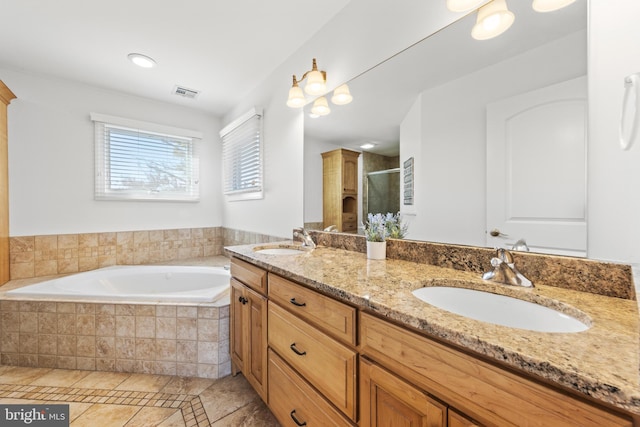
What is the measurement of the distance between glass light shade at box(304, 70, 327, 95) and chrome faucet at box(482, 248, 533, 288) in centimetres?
140

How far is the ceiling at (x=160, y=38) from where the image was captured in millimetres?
1572

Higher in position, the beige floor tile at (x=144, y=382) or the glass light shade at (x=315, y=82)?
the glass light shade at (x=315, y=82)

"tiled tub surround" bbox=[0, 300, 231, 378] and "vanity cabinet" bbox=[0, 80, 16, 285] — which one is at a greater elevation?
"vanity cabinet" bbox=[0, 80, 16, 285]

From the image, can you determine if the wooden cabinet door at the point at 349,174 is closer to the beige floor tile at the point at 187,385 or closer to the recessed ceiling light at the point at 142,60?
the beige floor tile at the point at 187,385

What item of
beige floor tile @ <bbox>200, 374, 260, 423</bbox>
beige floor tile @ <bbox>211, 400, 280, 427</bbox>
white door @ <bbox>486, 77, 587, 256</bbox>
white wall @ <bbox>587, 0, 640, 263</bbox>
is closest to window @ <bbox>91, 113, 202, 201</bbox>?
beige floor tile @ <bbox>200, 374, 260, 423</bbox>

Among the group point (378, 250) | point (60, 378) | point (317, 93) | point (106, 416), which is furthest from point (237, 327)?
point (317, 93)

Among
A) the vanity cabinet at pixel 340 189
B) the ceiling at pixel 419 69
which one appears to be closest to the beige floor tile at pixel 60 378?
the vanity cabinet at pixel 340 189

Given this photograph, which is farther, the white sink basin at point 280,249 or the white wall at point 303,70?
the white sink basin at point 280,249

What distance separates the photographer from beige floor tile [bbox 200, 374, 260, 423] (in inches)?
56.6

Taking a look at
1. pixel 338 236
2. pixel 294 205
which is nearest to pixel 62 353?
pixel 294 205

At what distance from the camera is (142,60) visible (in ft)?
6.85

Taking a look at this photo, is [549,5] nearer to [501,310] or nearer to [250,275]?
[501,310]

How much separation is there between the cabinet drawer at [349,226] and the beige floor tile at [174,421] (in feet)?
4.48

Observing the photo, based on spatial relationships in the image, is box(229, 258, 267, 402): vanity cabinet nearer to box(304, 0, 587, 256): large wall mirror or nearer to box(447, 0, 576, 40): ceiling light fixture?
box(304, 0, 587, 256): large wall mirror
